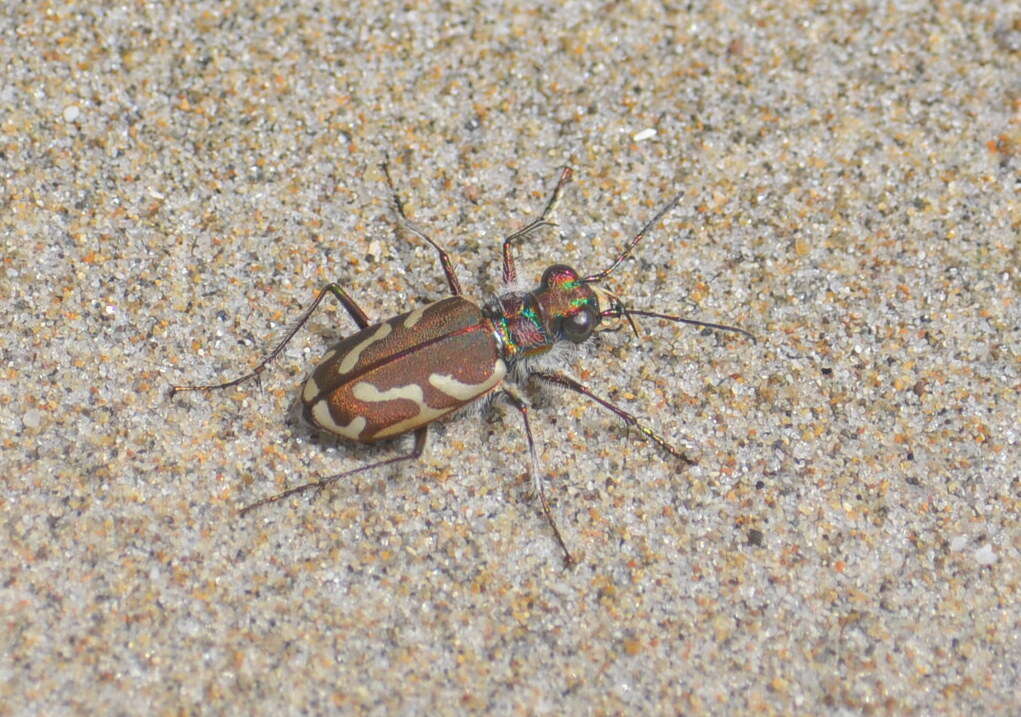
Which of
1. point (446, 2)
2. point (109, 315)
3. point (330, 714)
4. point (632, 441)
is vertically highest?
A: point (446, 2)

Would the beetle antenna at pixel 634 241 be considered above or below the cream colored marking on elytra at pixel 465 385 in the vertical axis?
above

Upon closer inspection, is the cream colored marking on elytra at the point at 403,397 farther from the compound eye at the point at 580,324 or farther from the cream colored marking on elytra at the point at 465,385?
the compound eye at the point at 580,324

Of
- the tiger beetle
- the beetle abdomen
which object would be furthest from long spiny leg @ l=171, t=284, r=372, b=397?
the beetle abdomen

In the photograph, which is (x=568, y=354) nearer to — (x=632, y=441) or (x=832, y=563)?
(x=632, y=441)

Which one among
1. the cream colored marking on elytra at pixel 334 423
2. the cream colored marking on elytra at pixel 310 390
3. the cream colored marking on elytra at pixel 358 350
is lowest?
the cream colored marking on elytra at pixel 334 423

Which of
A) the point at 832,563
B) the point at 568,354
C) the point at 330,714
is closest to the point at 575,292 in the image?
the point at 568,354

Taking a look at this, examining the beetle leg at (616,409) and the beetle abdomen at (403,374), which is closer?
the beetle abdomen at (403,374)

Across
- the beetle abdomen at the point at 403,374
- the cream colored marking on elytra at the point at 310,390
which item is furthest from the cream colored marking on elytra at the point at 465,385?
the cream colored marking on elytra at the point at 310,390
